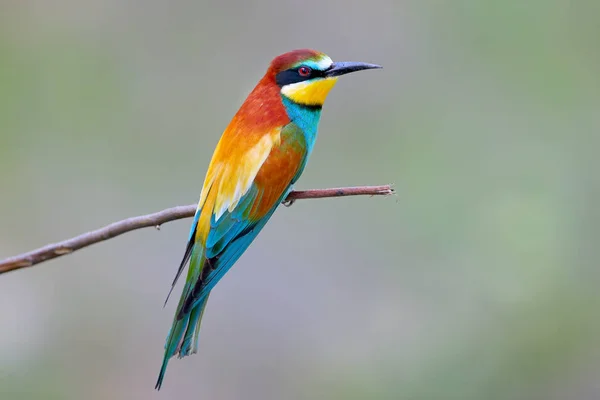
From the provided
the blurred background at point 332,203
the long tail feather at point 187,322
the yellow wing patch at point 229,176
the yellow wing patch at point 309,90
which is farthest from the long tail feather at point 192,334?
the blurred background at point 332,203

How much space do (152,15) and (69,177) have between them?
4.08 feet

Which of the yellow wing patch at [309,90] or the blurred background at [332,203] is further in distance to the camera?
the blurred background at [332,203]

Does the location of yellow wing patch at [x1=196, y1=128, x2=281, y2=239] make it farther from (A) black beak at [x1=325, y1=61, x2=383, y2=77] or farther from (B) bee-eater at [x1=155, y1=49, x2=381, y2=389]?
(A) black beak at [x1=325, y1=61, x2=383, y2=77]

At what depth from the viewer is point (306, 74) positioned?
74.3 inches

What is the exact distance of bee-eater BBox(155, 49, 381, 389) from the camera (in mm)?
1762

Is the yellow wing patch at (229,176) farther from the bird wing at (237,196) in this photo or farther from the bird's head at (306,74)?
the bird's head at (306,74)

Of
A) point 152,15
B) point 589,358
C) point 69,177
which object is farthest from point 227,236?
point 152,15

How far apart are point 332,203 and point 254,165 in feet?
7.81

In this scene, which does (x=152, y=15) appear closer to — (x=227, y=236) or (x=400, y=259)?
(x=400, y=259)

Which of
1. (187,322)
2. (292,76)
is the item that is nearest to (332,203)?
(292,76)

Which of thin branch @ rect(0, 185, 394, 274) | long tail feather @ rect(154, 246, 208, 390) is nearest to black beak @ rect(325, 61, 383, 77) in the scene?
thin branch @ rect(0, 185, 394, 274)

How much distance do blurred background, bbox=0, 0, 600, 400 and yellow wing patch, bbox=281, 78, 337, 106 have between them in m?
1.64

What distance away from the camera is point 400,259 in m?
3.84

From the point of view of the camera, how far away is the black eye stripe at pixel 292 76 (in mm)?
1882
